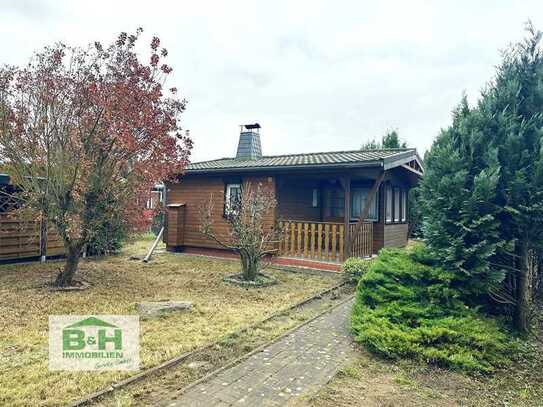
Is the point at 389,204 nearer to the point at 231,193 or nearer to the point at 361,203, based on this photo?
the point at 361,203

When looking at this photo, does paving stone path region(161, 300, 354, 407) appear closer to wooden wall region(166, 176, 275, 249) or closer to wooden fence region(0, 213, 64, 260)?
wooden wall region(166, 176, 275, 249)

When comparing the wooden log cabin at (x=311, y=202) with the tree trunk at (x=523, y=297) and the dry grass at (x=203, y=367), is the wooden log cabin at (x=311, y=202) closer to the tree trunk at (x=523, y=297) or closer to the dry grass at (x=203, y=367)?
the dry grass at (x=203, y=367)

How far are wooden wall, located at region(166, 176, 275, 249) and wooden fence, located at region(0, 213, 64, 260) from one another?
12.6 feet

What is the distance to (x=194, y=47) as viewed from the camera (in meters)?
11.8

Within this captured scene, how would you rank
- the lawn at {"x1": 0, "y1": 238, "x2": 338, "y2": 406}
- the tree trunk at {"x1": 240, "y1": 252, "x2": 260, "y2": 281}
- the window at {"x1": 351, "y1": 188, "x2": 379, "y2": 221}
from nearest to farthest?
the lawn at {"x1": 0, "y1": 238, "x2": 338, "y2": 406} < the tree trunk at {"x1": 240, "y1": 252, "x2": 260, "y2": 281} < the window at {"x1": 351, "y1": 188, "x2": 379, "y2": 221}

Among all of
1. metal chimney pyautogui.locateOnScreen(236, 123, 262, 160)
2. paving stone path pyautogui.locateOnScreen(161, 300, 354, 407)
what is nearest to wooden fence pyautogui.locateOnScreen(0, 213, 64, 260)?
paving stone path pyautogui.locateOnScreen(161, 300, 354, 407)

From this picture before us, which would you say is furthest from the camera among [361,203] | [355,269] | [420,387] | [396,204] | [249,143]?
[249,143]

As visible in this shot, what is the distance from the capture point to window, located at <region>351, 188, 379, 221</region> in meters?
10.6

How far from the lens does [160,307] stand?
484 cm

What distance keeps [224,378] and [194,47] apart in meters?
11.4

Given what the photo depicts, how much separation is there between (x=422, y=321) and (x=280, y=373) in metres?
1.76

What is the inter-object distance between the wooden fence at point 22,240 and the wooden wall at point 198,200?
384 centimetres

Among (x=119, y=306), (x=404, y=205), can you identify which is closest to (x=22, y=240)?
(x=119, y=306)

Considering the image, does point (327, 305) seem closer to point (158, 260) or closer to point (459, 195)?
point (459, 195)
